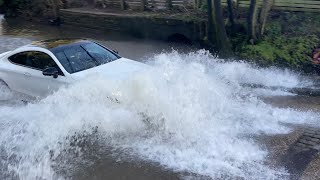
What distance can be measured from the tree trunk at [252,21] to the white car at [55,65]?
5.69 meters

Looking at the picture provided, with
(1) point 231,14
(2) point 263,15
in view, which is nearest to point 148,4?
(1) point 231,14

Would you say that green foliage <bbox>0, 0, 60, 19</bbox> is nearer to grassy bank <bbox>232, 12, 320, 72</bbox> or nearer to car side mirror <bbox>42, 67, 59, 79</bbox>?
grassy bank <bbox>232, 12, 320, 72</bbox>

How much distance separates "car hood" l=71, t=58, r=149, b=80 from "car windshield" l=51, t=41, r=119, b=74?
0.56ft

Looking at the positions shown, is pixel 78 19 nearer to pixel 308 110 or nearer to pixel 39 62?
pixel 39 62

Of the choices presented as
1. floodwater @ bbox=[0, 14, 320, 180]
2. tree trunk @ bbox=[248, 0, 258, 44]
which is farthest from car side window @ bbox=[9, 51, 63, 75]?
tree trunk @ bbox=[248, 0, 258, 44]

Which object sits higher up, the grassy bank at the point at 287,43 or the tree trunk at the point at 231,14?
the tree trunk at the point at 231,14

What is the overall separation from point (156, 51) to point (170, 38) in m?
1.44

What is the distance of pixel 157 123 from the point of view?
294 inches

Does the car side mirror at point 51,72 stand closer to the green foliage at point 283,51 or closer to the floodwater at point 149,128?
the floodwater at point 149,128

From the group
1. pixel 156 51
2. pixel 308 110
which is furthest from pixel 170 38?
pixel 308 110

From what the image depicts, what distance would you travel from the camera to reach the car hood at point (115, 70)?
7.88 meters

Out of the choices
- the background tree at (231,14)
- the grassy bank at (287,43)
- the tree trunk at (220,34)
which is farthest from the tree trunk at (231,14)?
the tree trunk at (220,34)

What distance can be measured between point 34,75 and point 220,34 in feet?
22.7

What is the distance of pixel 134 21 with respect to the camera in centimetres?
1695
